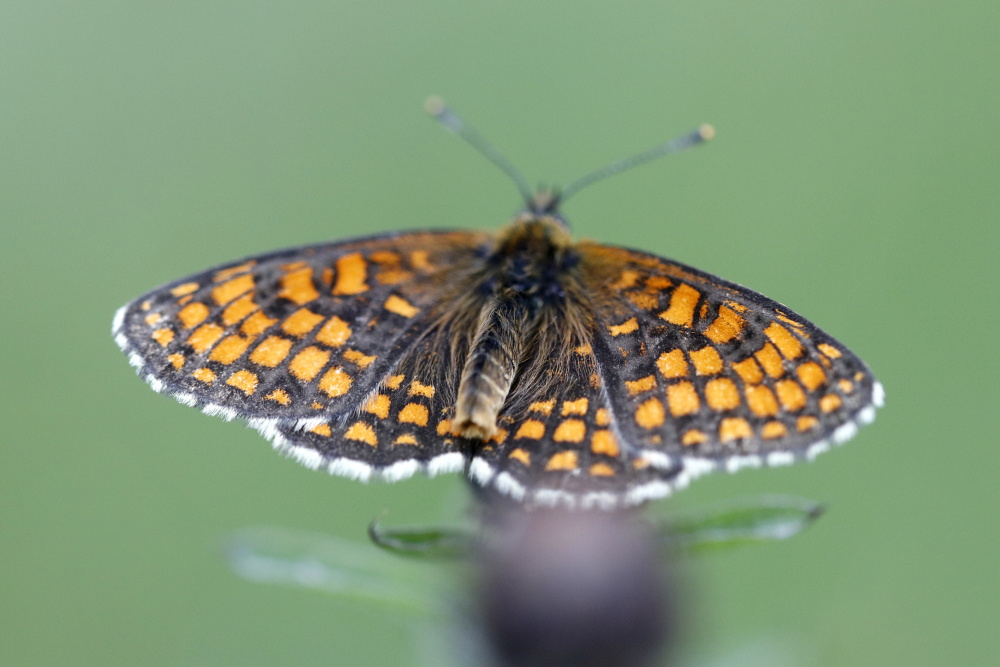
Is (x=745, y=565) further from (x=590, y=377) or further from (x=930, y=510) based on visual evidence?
(x=590, y=377)

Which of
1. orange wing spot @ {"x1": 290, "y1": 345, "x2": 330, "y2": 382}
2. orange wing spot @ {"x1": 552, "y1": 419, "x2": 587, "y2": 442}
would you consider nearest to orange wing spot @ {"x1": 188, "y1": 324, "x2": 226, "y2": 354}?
orange wing spot @ {"x1": 290, "y1": 345, "x2": 330, "y2": 382}

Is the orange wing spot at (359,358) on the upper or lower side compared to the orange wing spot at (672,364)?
lower

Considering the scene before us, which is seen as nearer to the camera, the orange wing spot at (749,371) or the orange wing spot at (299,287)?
the orange wing spot at (749,371)

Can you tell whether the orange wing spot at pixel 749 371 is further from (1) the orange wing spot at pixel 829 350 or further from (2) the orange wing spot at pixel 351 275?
(2) the orange wing spot at pixel 351 275

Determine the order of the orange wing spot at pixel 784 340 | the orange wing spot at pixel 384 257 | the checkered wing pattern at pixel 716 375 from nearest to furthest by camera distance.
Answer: the checkered wing pattern at pixel 716 375
the orange wing spot at pixel 784 340
the orange wing spot at pixel 384 257

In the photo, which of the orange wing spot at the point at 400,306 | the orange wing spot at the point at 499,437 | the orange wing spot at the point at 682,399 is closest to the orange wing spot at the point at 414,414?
the orange wing spot at the point at 499,437

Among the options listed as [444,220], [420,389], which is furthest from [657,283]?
[444,220]

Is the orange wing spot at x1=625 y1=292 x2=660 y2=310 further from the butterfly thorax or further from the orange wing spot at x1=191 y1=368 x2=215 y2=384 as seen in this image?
the orange wing spot at x1=191 y1=368 x2=215 y2=384
